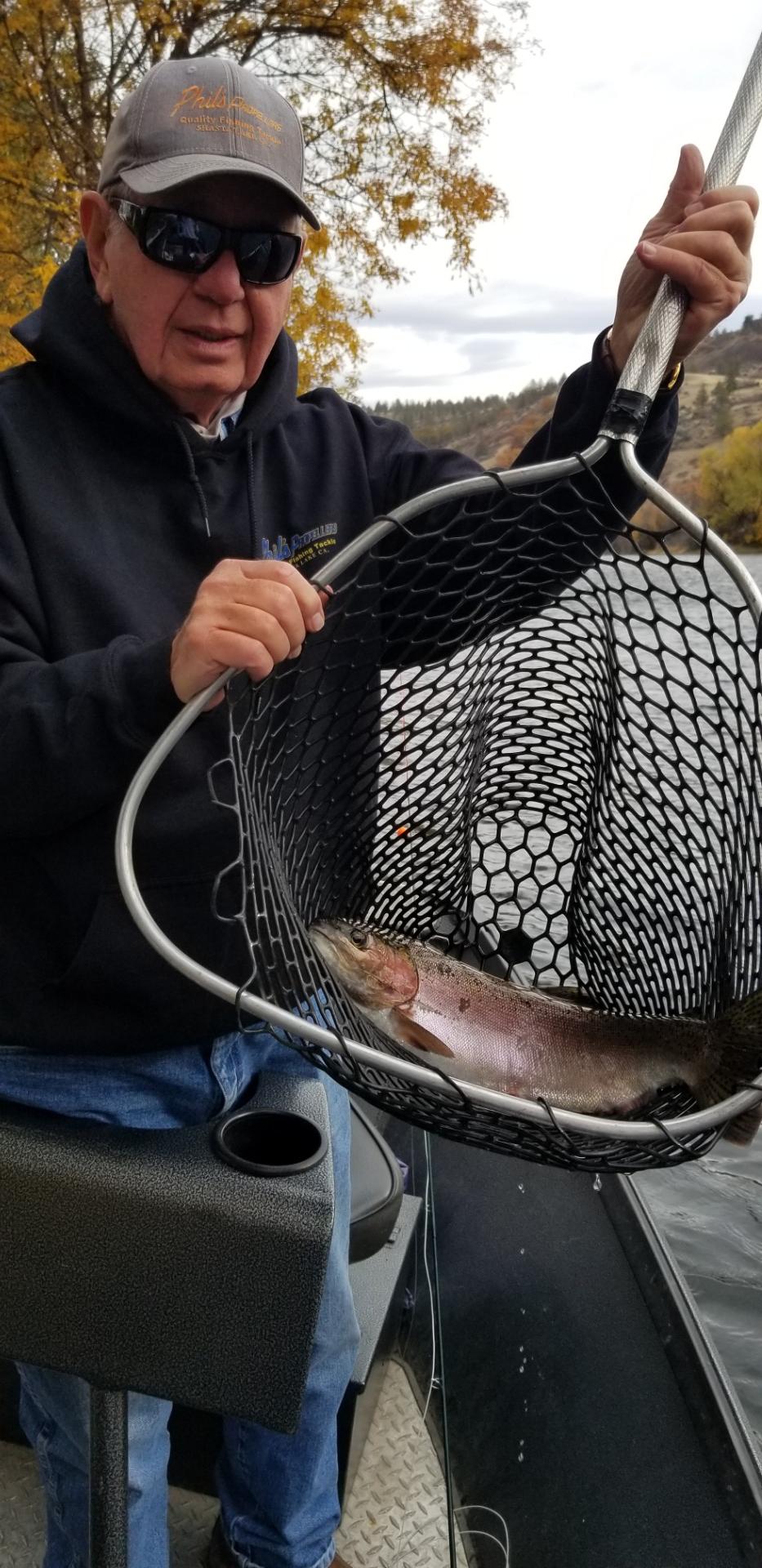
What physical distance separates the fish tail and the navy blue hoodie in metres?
0.68

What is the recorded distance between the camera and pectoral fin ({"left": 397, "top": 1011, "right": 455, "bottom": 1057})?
1.58 meters

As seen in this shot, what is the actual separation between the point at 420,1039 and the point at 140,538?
851 mm

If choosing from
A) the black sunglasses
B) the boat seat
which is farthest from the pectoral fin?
the black sunglasses

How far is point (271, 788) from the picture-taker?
1518 mm

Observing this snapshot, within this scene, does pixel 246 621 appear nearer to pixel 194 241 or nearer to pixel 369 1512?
pixel 194 241

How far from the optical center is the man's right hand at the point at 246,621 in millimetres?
1156

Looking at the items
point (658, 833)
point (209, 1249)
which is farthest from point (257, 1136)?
point (658, 833)

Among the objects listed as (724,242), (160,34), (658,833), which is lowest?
(658,833)

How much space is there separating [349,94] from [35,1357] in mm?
10019

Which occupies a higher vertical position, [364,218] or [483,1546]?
[364,218]

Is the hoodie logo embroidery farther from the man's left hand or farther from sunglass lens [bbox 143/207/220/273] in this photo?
the man's left hand

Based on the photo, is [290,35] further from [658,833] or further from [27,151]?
[658,833]

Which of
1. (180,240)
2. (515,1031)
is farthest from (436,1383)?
(180,240)

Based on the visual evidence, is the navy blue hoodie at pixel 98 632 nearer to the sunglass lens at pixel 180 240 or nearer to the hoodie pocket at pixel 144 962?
the hoodie pocket at pixel 144 962
